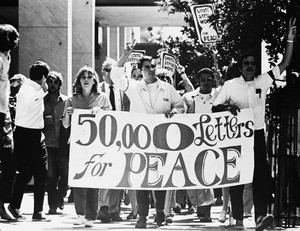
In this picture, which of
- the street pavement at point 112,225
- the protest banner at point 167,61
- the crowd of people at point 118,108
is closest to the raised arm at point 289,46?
the crowd of people at point 118,108

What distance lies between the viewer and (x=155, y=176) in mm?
11250

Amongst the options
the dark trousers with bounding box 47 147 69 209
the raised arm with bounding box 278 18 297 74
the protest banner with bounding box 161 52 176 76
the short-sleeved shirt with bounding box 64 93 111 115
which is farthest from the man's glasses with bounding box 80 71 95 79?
the protest banner with bounding box 161 52 176 76

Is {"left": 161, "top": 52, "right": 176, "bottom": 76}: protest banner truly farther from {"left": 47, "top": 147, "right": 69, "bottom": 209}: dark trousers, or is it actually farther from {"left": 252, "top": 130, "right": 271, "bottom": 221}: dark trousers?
{"left": 252, "top": 130, "right": 271, "bottom": 221}: dark trousers

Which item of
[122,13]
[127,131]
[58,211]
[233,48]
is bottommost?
[58,211]

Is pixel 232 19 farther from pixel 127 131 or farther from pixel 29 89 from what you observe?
pixel 29 89

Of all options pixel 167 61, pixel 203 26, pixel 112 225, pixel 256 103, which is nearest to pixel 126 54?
pixel 256 103

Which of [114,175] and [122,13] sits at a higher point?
[122,13]

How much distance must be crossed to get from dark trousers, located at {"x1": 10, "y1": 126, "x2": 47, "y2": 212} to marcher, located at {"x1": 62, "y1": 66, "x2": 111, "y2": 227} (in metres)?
0.56

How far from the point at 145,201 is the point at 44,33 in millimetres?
8508

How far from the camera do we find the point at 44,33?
61.6 ft

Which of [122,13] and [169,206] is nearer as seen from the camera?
[169,206]

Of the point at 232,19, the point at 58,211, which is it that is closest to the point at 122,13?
the point at 58,211

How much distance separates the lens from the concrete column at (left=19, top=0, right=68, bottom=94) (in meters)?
18.7

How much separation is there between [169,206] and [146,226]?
51.1 inches
